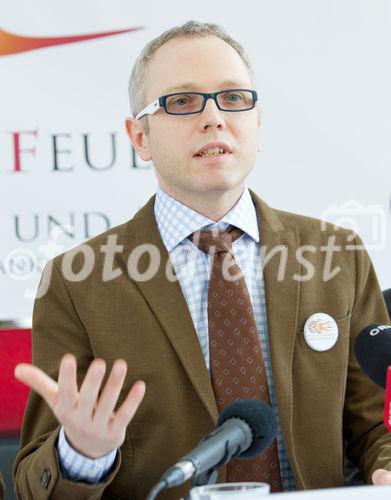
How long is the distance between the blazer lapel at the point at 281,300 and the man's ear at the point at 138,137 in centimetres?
24

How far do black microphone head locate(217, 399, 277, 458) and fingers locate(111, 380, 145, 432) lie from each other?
0.10 meters

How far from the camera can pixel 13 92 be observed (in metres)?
2.22

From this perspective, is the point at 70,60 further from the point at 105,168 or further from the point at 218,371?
the point at 218,371

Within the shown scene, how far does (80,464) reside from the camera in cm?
119

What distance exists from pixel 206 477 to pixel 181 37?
0.92 metres

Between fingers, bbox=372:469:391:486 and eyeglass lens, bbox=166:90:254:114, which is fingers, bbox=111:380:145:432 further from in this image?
eyeglass lens, bbox=166:90:254:114

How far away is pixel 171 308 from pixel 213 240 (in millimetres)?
155

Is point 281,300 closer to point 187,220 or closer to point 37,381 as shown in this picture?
point 187,220

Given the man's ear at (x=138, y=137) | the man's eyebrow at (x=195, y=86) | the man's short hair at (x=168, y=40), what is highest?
the man's short hair at (x=168, y=40)

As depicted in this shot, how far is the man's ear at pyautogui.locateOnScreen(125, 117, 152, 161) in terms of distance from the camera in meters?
1.66

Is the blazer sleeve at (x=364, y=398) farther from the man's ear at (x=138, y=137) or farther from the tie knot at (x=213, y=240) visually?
the man's ear at (x=138, y=137)

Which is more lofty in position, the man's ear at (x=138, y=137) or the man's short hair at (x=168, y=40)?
the man's short hair at (x=168, y=40)

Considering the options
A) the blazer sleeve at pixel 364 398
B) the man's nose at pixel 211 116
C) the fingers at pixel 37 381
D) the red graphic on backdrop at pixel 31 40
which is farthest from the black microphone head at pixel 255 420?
the red graphic on backdrop at pixel 31 40

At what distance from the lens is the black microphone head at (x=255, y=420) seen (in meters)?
0.98
